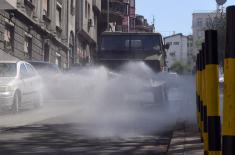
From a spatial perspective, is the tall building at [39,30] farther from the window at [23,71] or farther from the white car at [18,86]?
the window at [23,71]

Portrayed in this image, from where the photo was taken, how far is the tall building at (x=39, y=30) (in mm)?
27906

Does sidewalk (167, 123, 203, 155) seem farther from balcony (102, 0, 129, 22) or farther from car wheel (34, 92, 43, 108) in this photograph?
balcony (102, 0, 129, 22)

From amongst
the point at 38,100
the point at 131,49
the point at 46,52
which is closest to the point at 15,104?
the point at 38,100

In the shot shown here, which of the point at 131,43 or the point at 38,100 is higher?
the point at 131,43

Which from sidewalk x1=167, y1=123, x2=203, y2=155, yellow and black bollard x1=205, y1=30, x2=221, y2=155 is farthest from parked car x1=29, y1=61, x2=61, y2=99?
yellow and black bollard x1=205, y1=30, x2=221, y2=155

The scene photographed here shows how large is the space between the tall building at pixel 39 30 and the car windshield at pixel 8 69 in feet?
29.4

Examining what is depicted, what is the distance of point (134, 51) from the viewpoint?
1819cm

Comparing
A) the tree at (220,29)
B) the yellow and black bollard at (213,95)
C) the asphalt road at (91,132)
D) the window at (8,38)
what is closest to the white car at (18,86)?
the asphalt road at (91,132)

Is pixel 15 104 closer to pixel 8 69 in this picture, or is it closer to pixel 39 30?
pixel 8 69

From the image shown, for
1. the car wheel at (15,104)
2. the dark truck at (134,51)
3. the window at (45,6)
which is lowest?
the car wheel at (15,104)

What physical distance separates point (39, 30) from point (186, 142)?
83.3 ft

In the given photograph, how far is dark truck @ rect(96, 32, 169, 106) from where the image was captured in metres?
17.4

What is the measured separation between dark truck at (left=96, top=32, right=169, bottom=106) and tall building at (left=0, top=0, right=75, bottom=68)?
9.16 meters

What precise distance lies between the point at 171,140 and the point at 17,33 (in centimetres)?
2053
